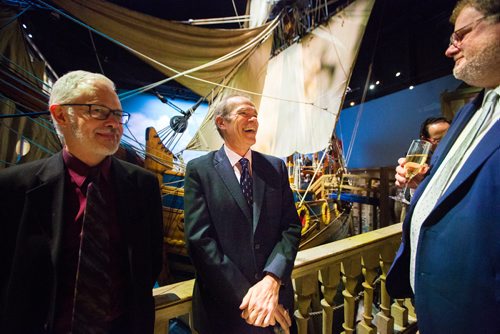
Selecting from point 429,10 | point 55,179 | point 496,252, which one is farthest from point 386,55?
point 55,179

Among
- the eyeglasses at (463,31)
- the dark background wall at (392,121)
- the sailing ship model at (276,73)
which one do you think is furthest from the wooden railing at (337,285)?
the dark background wall at (392,121)

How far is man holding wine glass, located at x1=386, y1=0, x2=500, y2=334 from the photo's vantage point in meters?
0.64

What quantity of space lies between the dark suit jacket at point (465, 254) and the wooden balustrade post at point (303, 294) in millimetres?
527

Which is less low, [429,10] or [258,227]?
[429,10]

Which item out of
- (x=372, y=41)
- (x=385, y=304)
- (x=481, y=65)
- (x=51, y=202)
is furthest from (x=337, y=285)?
(x=372, y=41)

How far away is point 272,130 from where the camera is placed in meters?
5.42

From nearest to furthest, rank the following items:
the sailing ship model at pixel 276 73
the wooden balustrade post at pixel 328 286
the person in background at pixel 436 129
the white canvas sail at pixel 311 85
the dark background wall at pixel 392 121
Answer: the wooden balustrade post at pixel 328 286 → the person in background at pixel 436 129 → the sailing ship model at pixel 276 73 → the white canvas sail at pixel 311 85 → the dark background wall at pixel 392 121

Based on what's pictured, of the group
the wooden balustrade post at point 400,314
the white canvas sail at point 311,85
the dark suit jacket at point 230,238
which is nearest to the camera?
the dark suit jacket at point 230,238

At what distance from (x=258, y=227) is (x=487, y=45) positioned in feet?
3.27

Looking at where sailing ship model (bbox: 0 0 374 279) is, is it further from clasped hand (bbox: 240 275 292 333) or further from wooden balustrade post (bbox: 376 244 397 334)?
clasped hand (bbox: 240 275 292 333)

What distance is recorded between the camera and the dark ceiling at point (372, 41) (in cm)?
548

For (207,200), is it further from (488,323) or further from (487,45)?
(487,45)

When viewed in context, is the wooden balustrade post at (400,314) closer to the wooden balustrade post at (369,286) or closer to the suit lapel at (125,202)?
the wooden balustrade post at (369,286)

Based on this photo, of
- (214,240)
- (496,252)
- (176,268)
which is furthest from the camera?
(176,268)
